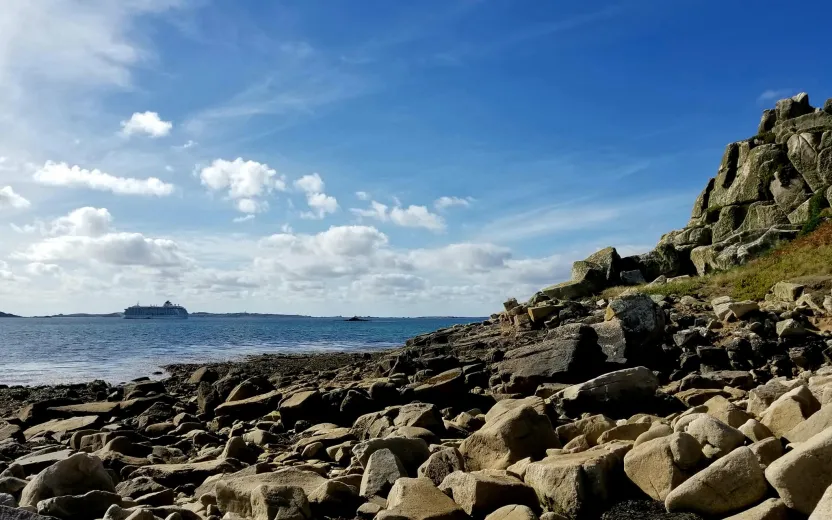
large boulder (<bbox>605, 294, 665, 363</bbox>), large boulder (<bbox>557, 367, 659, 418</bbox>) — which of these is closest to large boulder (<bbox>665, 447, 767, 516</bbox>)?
large boulder (<bbox>557, 367, 659, 418</bbox>)

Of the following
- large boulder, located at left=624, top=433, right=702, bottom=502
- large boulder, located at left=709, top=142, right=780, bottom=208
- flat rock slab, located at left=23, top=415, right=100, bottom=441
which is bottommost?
flat rock slab, located at left=23, top=415, right=100, bottom=441

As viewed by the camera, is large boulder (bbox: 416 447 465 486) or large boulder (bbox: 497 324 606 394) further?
large boulder (bbox: 497 324 606 394)

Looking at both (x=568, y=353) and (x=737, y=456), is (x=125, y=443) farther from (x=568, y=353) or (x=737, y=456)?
(x=737, y=456)

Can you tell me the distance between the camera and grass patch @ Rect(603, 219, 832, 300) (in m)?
22.8

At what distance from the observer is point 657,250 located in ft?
137

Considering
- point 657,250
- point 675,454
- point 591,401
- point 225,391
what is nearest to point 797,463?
point 675,454

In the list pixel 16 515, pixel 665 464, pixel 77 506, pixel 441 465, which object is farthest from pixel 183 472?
pixel 665 464

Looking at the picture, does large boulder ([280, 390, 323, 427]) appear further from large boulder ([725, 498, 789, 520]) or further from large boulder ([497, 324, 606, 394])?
large boulder ([725, 498, 789, 520])

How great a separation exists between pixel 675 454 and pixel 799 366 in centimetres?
1039

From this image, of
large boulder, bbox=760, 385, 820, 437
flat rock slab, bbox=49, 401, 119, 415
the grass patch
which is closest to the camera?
large boulder, bbox=760, 385, 820, 437

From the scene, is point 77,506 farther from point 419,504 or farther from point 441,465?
point 441,465

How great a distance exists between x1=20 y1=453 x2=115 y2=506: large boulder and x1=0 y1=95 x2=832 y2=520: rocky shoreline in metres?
0.03

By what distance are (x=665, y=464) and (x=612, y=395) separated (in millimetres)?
5361

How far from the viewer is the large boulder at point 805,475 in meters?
5.10
